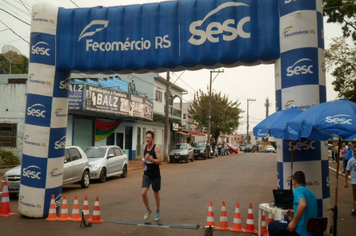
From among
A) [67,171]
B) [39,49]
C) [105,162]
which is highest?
[39,49]

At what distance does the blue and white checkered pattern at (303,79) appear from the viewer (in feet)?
22.0

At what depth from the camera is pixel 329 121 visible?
5.21 meters

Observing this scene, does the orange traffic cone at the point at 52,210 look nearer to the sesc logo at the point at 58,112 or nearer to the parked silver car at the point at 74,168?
the sesc logo at the point at 58,112

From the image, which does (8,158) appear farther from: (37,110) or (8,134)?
(37,110)

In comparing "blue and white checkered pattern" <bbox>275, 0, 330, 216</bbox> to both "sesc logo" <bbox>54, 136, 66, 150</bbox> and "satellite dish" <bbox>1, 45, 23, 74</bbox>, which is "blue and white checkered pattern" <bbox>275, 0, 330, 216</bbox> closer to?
"sesc logo" <bbox>54, 136, 66, 150</bbox>

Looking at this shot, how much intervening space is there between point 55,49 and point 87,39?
878mm

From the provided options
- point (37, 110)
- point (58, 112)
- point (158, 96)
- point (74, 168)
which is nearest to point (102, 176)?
point (74, 168)

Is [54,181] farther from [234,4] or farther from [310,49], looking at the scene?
[310,49]

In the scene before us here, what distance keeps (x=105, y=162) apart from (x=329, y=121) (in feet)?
39.7

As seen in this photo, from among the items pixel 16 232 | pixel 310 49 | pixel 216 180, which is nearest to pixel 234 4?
pixel 310 49

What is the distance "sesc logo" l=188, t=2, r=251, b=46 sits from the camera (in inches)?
300

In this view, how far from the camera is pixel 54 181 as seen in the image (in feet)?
27.9

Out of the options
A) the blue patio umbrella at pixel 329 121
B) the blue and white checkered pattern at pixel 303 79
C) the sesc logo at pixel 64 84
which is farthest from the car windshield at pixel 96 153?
the blue patio umbrella at pixel 329 121

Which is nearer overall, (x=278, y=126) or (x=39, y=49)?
(x=278, y=126)
